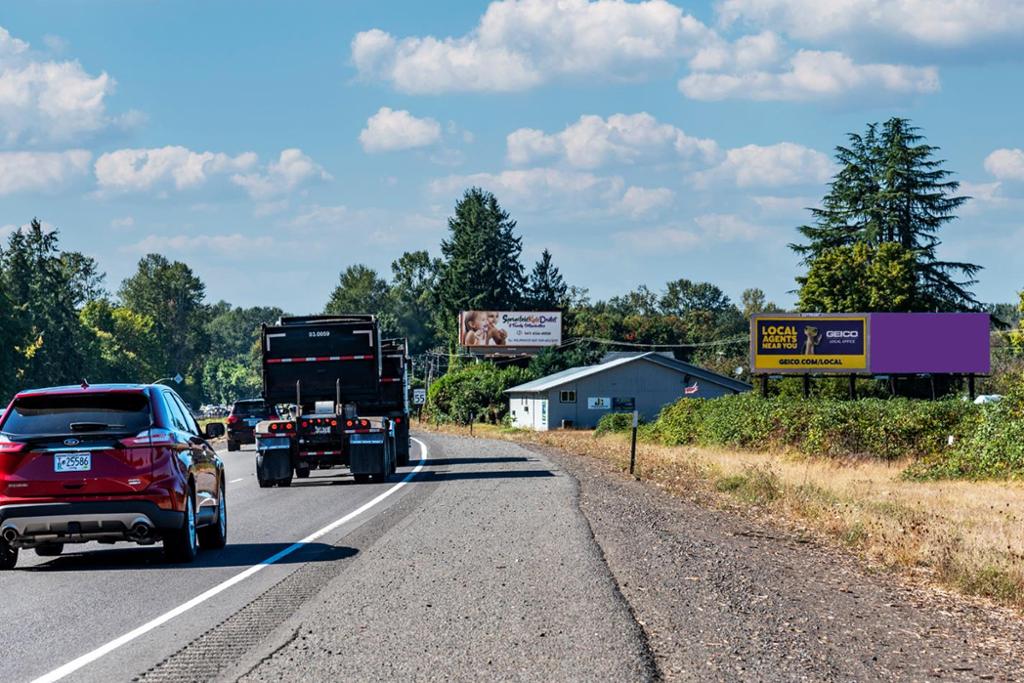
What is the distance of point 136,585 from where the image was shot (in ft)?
42.8

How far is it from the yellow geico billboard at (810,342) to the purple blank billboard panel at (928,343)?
82 centimetres

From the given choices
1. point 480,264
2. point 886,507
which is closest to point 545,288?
point 480,264

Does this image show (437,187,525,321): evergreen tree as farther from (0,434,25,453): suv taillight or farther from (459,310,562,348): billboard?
(0,434,25,453): suv taillight

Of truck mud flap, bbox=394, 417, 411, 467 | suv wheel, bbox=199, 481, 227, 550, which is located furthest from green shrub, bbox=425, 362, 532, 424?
suv wheel, bbox=199, 481, 227, 550

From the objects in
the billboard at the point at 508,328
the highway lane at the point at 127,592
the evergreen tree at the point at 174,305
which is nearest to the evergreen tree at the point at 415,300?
the evergreen tree at the point at 174,305

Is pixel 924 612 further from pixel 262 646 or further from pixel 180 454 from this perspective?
pixel 180 454

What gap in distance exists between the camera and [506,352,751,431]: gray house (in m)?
88.8

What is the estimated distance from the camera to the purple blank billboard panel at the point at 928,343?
68000 millimetres

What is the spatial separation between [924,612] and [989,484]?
78.4 feet

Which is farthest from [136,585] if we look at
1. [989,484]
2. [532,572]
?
[989,484]

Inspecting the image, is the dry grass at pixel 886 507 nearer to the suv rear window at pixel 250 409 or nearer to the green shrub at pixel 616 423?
the suv rear window at pixel 250 409

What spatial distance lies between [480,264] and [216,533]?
121759mm

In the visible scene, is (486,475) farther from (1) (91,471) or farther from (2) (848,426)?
(1) (91,471)

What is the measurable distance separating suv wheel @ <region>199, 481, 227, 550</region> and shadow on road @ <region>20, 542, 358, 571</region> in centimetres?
Answer: 14
